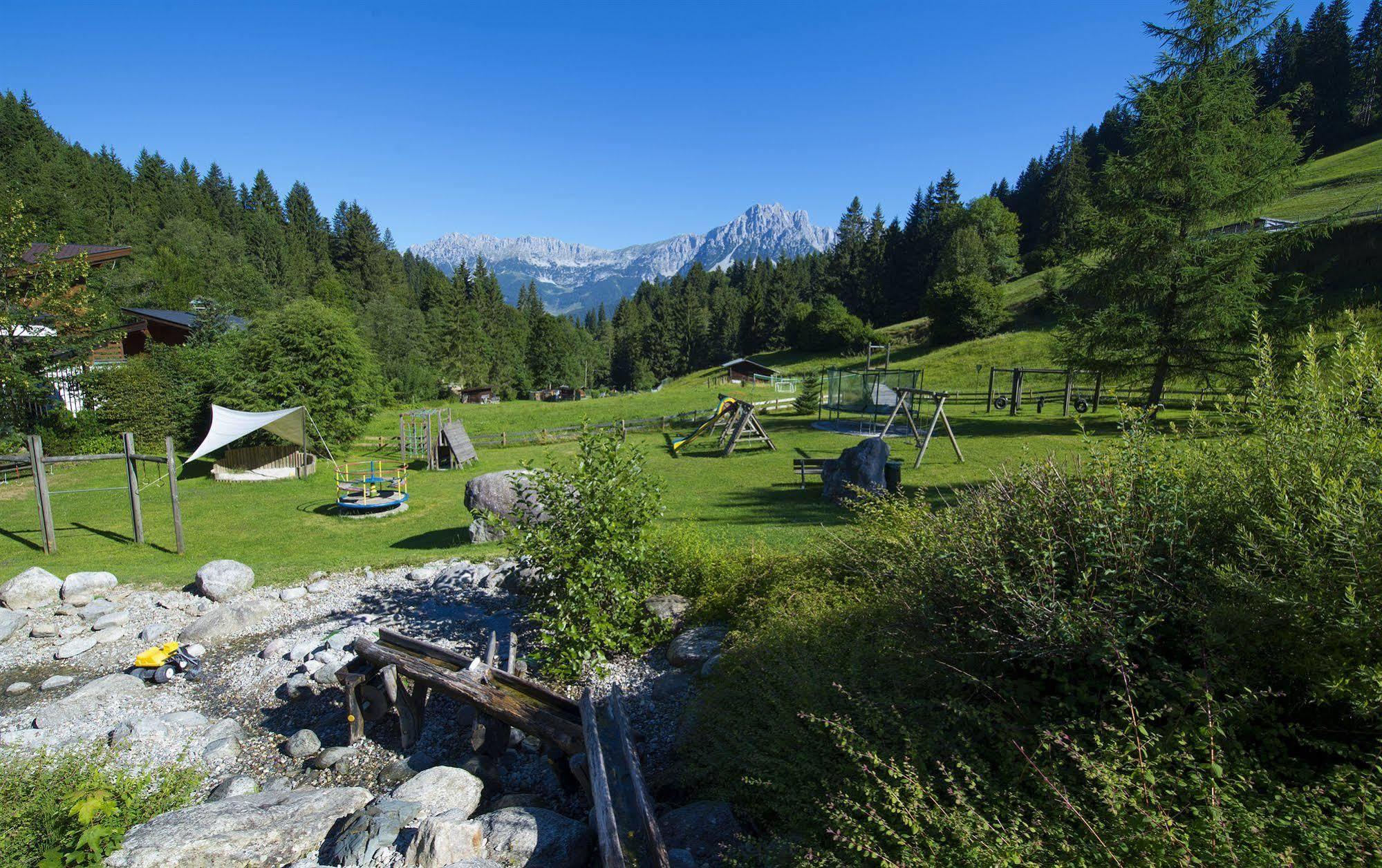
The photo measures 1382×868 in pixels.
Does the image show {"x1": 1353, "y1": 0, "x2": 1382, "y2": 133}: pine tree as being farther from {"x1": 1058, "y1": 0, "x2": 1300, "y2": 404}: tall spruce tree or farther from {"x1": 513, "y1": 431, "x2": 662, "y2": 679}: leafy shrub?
{"x1": 513, "y1": 431, "x2": 662, "y2": 679}: leafy shrub

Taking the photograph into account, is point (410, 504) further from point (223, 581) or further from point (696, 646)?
point (696, 646)

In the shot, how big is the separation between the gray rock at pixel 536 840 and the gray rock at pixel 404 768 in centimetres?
156

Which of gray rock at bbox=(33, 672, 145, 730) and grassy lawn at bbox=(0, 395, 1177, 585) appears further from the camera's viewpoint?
grassy lawn at bbox=(0, 395, 1177, 585)

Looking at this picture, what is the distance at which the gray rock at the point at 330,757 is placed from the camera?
21.2 feet

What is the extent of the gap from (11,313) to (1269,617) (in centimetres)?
3268

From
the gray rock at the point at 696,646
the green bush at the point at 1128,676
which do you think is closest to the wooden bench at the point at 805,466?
the gray rock at the point at 696,646

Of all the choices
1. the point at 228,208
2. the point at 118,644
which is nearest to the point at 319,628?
the point at 118,644

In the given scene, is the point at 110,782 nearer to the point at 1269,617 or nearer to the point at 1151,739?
the point at 1151,739

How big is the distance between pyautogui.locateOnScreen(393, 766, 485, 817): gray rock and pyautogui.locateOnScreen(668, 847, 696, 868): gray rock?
7.22 ft

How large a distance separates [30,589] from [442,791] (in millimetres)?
9828

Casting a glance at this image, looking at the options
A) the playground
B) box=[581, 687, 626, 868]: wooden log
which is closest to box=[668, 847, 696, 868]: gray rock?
box=[581, 687, 626, 868]: wooden log

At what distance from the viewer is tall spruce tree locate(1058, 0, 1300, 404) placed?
66.9ft

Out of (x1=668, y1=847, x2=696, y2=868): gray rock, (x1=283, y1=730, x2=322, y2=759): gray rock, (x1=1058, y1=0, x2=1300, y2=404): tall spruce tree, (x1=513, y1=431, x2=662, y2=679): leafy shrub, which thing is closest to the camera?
(x1=668, y1=847, x2=696, y2=868): gray rock

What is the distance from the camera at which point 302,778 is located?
20.8ft
